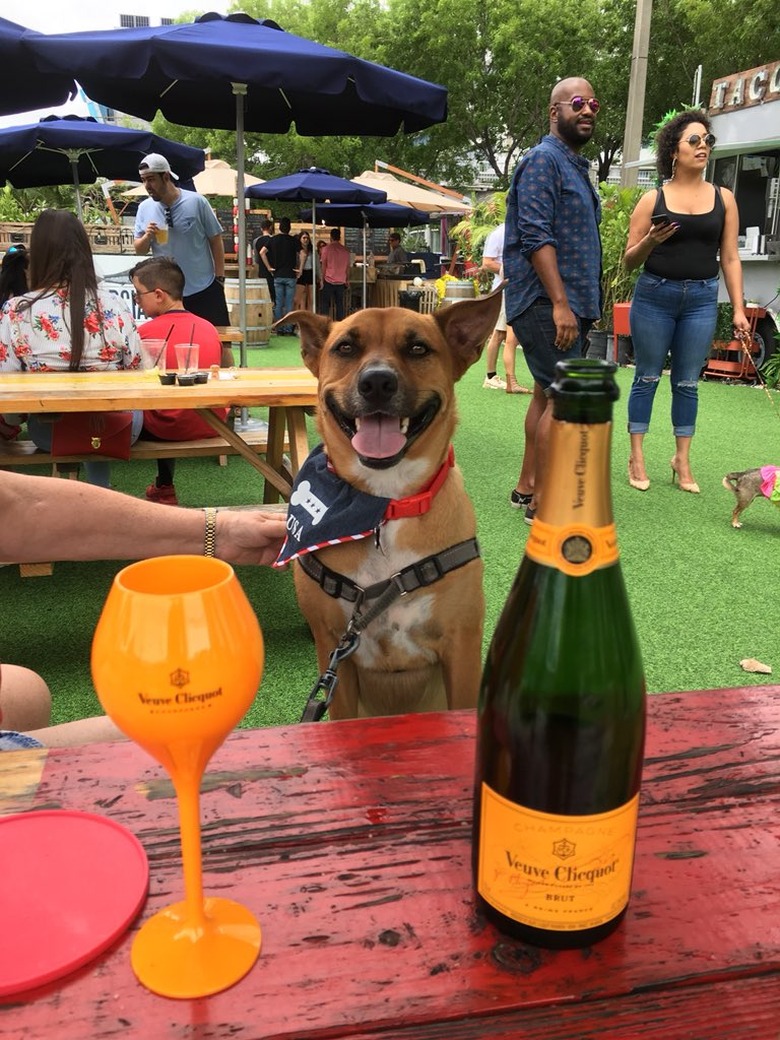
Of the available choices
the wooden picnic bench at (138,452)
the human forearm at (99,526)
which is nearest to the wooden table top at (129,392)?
the wooden picnic bench at (138,452)

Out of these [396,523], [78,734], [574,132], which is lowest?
[78,734]

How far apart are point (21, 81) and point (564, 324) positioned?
4.32m

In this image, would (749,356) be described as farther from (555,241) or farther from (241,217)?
(241,217)

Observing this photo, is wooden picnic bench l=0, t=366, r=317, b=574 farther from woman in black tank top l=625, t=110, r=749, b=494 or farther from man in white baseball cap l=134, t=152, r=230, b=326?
man in white baseball cap l=134, t=152, r=230, b=326

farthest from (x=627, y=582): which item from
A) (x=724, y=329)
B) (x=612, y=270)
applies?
(x=612, y=270)

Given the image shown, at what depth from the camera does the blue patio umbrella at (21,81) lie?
185 inches

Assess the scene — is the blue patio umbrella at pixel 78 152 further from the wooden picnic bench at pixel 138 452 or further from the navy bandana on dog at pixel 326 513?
the navy bandana on dog at pixel 326 513

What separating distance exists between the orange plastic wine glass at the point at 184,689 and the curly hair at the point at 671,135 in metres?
5.22

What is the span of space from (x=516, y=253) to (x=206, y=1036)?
170 inches

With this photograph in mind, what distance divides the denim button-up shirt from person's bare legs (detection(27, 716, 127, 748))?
336 centimetres

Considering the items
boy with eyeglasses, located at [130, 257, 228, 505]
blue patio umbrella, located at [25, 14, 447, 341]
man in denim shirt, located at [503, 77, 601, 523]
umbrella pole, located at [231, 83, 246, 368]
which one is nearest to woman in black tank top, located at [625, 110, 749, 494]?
man in denim shirt, located at [503, 77, 601, 523]

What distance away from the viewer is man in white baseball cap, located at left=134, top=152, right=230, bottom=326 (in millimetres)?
6590

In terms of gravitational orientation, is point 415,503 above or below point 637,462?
above

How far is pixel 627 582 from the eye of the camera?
394 centimetres
